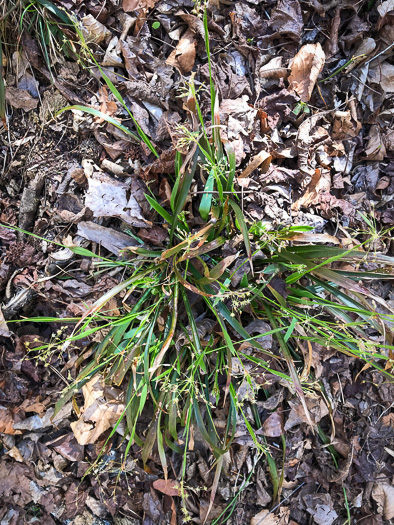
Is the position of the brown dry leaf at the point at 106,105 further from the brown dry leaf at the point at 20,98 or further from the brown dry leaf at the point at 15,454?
the brown dry leaf at the point at 15,454

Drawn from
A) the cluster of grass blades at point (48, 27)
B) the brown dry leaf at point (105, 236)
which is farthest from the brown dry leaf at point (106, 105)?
the brown dry leaf at point (105, 236)

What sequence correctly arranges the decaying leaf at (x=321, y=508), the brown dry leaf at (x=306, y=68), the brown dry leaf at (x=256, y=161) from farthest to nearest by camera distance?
the decaying leaf at (x=321, y=508), the brown dry leaf at (x=306, y=68), the brown dry leaf at (x=256, y=161)

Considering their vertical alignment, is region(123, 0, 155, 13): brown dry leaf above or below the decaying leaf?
above

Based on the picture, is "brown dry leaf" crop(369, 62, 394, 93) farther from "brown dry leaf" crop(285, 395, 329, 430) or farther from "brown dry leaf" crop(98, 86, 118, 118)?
"brown dry leaf" crop(285, 395, 329, 430)

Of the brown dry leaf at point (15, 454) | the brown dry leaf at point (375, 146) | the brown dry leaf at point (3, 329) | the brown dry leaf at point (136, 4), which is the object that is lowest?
the brown dry leaf at point (15, 454)

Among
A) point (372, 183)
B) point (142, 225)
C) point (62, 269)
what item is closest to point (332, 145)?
point (372, 183)

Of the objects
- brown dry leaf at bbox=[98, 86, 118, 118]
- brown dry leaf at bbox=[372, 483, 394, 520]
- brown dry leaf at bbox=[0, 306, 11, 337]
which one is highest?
brown dry leaf at bbox=[98, 86, 118, 118]

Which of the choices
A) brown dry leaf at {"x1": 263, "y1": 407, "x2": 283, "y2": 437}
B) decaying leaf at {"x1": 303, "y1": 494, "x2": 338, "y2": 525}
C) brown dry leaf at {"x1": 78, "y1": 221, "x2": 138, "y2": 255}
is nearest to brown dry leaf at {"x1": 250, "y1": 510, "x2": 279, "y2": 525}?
decaying leaf at {"x1": 303, "y1": 494, "x2": 338, "y2": 525}
